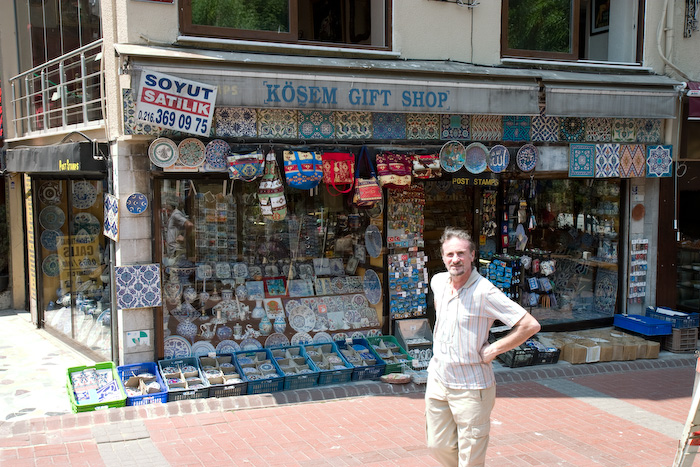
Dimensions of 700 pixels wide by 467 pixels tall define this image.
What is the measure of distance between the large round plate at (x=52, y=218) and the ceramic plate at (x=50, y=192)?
104 mm

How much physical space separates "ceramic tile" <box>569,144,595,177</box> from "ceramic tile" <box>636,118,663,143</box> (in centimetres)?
96

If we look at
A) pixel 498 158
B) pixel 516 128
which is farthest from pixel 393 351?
pixel 516 128

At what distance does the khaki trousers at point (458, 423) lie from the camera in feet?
13.1

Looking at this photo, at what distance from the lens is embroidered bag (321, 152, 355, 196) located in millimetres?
7371

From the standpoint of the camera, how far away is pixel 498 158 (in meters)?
8.20

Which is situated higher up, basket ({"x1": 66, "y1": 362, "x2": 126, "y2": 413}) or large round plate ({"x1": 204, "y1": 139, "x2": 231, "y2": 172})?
large round plate ({"x1": 204, "y1": 139, "x2": 231, "y2": 172})

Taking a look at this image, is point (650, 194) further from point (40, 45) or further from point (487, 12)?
point (40, 45)

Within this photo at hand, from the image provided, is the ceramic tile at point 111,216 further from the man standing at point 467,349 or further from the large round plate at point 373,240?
the man standing at point 467,349

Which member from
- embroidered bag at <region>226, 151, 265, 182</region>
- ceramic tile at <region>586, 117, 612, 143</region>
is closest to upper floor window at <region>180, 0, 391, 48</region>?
embroidered bag at <region>226, 151, 265, 182</region>

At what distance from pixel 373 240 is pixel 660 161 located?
444 centimetres

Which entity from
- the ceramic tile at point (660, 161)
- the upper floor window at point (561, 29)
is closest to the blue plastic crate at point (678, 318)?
the ceramic tile at point (660, 161)

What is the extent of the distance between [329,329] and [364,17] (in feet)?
14.6

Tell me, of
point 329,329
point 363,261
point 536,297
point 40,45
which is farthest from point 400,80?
point 40,45

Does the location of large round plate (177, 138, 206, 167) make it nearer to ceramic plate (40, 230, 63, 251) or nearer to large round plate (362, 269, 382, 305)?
large round plate (362, 269, 382, 305)
